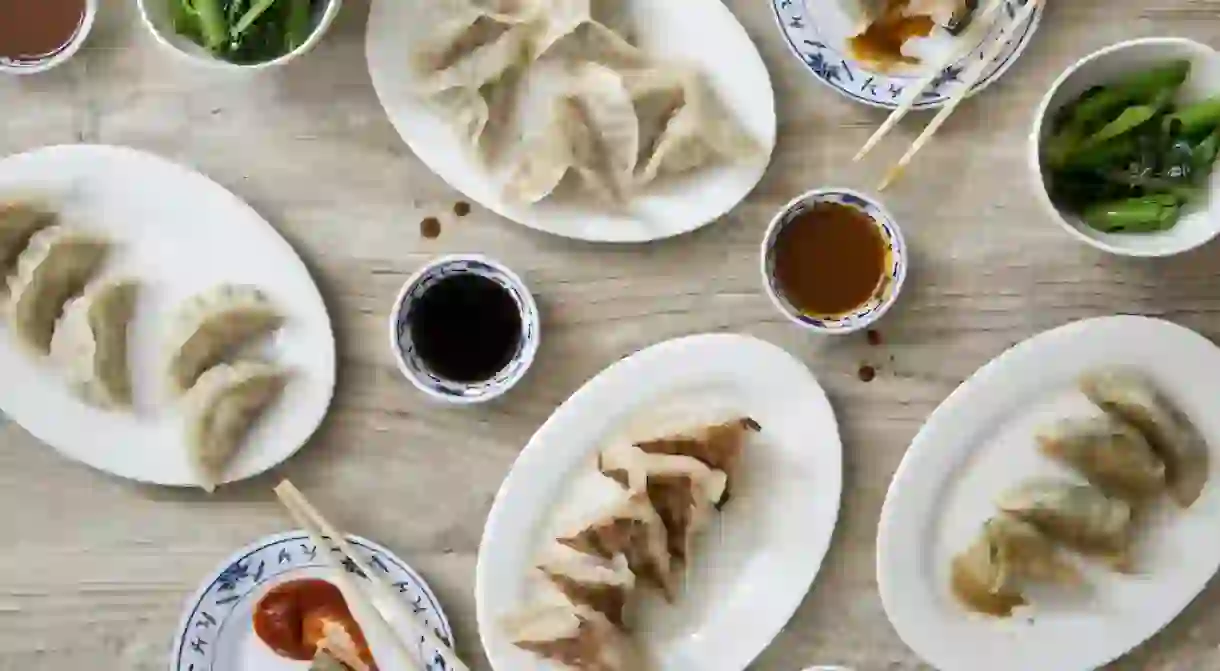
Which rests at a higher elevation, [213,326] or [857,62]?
[857,62]

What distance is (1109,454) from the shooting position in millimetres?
1585

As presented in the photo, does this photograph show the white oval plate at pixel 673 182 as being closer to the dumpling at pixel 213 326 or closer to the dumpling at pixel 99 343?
the dumpling at pixel 213 326

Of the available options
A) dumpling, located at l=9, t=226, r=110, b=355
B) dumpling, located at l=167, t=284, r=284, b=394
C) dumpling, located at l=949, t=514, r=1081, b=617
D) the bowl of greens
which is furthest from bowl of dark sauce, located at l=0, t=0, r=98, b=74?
dumpling, located at l=949, t=514, r=1081, b=617

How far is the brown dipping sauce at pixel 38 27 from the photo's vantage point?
5.23ft

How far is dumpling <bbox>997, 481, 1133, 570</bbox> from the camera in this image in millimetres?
1579

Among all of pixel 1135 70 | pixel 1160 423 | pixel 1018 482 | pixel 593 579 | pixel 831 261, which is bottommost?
pixel 593 579

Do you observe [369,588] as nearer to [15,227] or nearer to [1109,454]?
[15,227]

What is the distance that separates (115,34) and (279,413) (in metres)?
0.60

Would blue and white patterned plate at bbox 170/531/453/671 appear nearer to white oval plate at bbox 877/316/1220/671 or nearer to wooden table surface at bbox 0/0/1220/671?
wooden table surface at bbox 0/0/1220/671

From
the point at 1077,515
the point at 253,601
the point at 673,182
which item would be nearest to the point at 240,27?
the point at 673,182

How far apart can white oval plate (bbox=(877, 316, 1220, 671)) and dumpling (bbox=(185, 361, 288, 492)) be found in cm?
90

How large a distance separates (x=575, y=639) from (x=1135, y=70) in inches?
43.7

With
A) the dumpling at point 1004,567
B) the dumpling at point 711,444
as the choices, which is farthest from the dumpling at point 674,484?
the dumpling at point 1004,567

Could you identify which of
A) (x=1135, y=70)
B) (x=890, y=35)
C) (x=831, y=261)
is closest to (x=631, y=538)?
(x=831, y=261)
